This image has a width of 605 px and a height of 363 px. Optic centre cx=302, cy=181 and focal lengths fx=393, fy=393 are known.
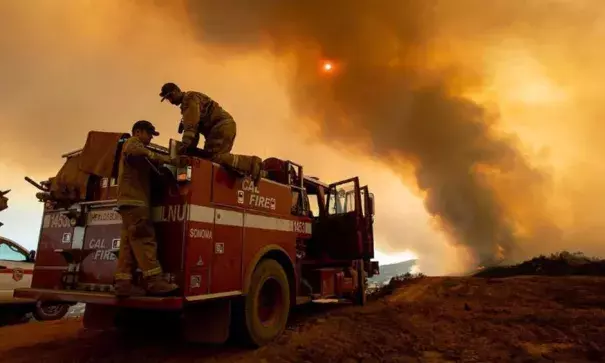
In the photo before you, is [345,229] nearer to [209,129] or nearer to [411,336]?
[411,336]

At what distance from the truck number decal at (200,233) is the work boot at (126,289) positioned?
78 cm

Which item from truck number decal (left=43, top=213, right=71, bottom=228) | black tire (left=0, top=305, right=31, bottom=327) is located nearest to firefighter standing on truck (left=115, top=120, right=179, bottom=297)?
truck number decal (left=43, top=213, right=71, bottom=228)

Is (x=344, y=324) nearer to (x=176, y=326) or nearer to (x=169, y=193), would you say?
(x=176, y=326)

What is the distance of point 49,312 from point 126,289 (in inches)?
277

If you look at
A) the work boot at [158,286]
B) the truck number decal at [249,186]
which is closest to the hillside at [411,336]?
the work boot at [158,286]

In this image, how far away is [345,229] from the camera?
331 inches

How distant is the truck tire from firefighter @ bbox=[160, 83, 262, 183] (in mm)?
1331

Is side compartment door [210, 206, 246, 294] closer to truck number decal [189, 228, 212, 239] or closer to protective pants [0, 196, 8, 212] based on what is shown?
truck number decal [189, 228, 212, 239]

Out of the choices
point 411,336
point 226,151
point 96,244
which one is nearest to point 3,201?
point 96,244

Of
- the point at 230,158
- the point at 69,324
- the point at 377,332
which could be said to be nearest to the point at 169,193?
the point at 230,158

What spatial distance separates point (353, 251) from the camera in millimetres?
8297

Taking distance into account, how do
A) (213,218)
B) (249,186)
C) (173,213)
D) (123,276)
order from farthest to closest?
(249,186) → (213,218) → (173,213) → (123,276)

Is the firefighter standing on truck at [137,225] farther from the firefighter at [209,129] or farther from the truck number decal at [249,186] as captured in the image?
the truck number decal at [249,186]

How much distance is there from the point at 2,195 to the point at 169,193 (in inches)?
230
